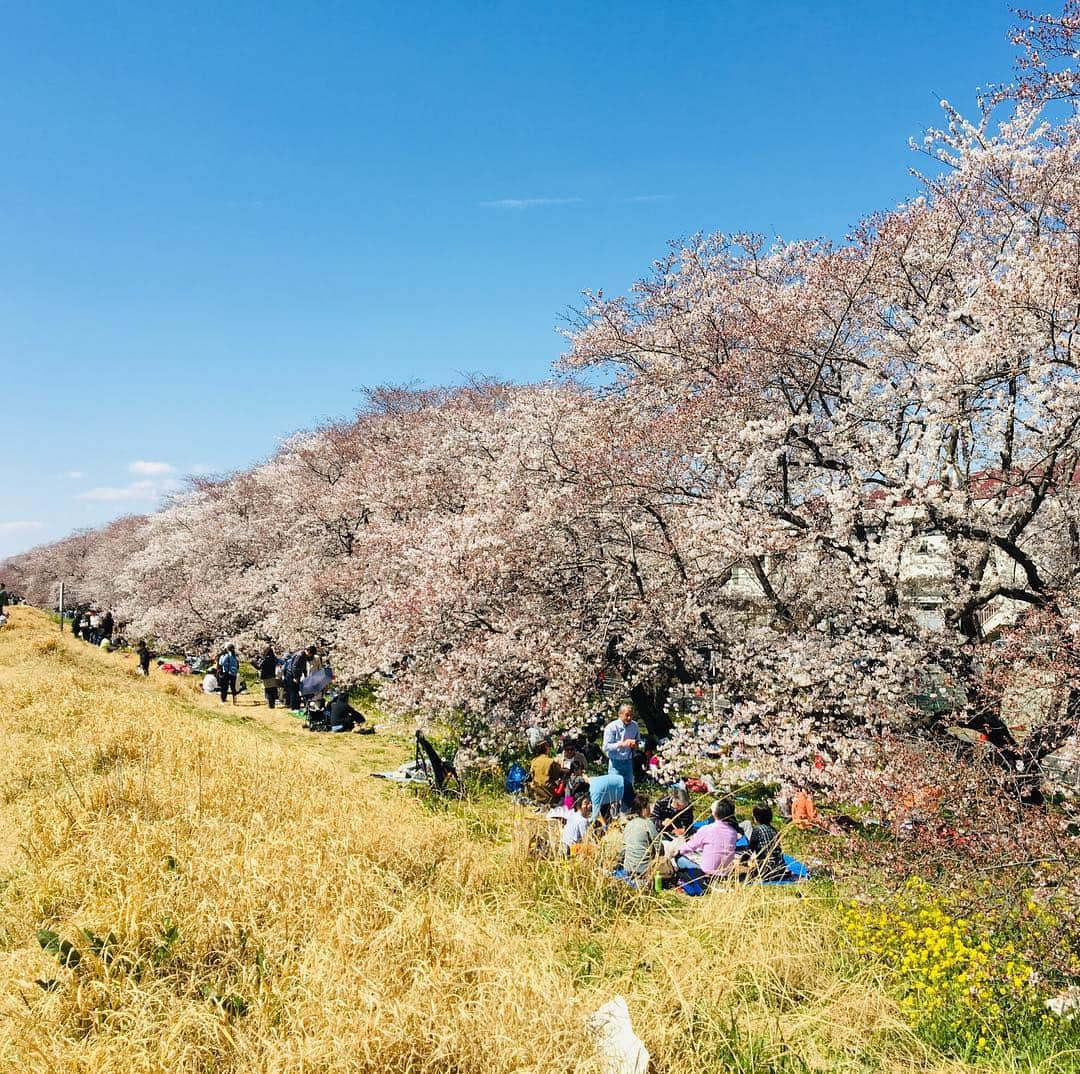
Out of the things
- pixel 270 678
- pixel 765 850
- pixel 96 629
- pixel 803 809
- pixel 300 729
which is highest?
pixel 96 629

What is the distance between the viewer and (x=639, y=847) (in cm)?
661

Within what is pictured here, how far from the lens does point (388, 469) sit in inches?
827

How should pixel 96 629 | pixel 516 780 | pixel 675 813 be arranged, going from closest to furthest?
pixel 675 813
pixel 516 780
pixel 96 629

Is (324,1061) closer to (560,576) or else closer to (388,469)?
(560,576)

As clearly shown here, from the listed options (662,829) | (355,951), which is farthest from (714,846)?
(355,951)

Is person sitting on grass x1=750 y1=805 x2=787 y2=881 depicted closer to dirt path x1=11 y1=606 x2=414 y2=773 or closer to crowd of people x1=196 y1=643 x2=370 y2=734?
dirt path x1=11 y1=606 x2=414 y2=773

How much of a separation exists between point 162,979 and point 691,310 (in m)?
10.8

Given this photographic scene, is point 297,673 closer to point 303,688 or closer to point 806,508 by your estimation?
point 303,688

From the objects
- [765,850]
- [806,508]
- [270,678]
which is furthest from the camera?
[270,678]

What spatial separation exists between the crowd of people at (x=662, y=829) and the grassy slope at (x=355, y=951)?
53cm

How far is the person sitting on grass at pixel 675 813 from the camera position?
753cm

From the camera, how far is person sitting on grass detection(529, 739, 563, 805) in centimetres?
955

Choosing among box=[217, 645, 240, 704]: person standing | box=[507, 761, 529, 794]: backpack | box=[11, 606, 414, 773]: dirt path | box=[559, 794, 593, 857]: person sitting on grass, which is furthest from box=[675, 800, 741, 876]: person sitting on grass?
box=[217, 645, 240, 704]: person standing

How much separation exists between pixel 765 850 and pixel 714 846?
520 millimetres
